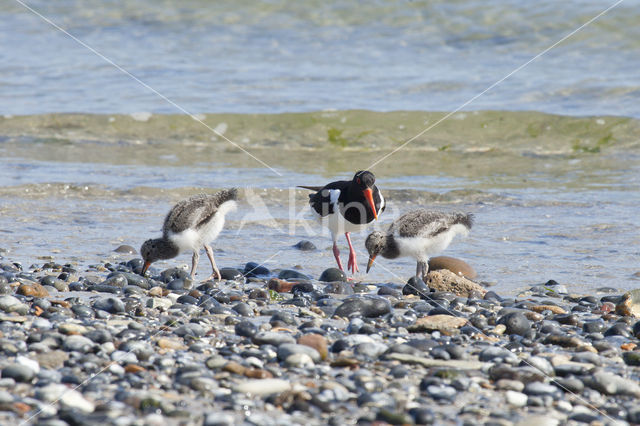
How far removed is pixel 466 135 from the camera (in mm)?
15406

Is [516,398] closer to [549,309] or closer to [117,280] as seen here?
[549,309]

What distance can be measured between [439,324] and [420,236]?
2.11m

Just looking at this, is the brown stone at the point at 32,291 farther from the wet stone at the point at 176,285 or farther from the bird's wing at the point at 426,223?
the bird's wing at the point at 426,223

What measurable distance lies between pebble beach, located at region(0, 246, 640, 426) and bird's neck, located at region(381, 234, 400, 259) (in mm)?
844

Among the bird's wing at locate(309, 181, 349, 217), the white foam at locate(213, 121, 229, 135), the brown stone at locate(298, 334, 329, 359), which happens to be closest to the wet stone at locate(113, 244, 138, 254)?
the bird's wing at locate(309, 181, 349, 217)

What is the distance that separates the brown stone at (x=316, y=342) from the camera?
4559 millimetres

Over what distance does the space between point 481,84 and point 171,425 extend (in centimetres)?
1490

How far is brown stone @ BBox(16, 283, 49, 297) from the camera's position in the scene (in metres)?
5.86

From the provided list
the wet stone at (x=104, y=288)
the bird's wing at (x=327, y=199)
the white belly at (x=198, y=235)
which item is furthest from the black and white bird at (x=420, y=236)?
the wet stone at (x=104, y=288)

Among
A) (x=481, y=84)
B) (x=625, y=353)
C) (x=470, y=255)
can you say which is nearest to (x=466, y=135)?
(x=481, y=84)

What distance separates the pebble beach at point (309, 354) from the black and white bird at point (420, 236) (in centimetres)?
69

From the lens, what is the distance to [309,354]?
14.7 ft

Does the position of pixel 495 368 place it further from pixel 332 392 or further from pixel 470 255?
pixel 470 255

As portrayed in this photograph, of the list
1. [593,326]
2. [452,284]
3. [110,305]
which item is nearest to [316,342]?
[110,305]
